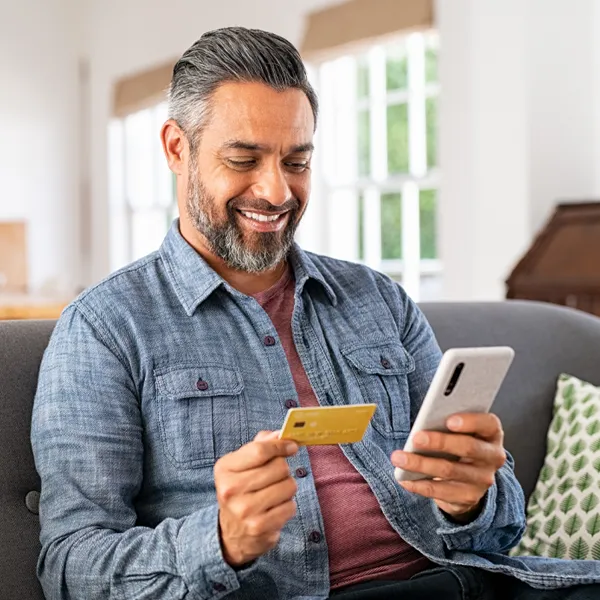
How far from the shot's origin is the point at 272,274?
5.96 ft

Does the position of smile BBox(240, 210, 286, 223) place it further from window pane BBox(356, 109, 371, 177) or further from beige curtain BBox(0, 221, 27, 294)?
beige curtain BBox(0, 221, 27, 294)

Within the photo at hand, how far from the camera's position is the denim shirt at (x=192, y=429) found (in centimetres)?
141

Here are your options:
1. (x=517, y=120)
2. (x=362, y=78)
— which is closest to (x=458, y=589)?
(x=517, y=120)

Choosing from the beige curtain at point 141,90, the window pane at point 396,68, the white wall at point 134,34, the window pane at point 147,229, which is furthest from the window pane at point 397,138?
the window pane at point 147,229

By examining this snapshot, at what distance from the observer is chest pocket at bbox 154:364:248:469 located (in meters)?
1.55

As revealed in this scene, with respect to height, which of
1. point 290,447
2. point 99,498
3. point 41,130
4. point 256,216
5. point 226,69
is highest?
point 41,130

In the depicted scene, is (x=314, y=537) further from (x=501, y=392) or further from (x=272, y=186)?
(x=501, y=392)

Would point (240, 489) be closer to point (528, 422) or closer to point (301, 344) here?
point (301, 344)

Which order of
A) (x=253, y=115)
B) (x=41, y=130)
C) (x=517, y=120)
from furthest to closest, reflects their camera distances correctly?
(x=41, y=130) → (x=517, y=120) → (x=253, y=115)

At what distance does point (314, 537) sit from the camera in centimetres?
155

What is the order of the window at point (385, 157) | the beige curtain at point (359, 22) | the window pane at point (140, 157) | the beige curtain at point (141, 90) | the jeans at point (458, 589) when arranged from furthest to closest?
the window pane at point (140, 157), the beige curtain at point (141, 90), the window at point (385, 157), the beige curtain at point (359, 22), the jeans at point (458, 589)

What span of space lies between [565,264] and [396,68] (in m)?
2.23

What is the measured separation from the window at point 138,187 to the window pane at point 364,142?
7.92 feet

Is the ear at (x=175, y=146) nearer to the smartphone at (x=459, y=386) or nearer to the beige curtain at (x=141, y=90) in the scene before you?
the smartphone at (x=459, y=386)
